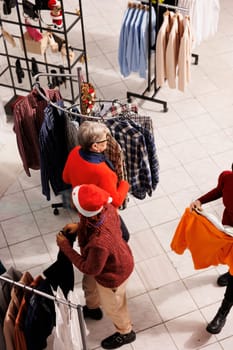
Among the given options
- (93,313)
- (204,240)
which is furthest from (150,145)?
(93,313)

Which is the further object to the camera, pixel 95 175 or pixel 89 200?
pixel 95 175

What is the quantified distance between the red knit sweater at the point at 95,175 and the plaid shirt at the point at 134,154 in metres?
0.32

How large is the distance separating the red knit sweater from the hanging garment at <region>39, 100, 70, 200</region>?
1.48 feet

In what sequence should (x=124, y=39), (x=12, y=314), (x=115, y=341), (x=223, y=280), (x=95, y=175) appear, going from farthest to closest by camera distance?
(x=124, y=39)
(x=223, y=280)
(x=115, y=341)
(x=95, y=175)
(x=12, y=314)

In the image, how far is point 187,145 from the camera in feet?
17.6

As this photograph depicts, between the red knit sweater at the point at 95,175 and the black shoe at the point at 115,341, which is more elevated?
the red knit sweater at the point at 95,175

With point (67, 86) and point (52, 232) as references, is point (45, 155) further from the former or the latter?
point (67, 86)

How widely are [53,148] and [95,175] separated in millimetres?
721

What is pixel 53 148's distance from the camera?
407cm

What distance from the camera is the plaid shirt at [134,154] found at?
3.77m

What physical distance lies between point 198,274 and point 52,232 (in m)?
1.32

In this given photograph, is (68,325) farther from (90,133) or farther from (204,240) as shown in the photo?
(90,133)

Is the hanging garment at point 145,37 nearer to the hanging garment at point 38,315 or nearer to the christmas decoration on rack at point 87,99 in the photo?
the christmas decoration on rack at point 87,99

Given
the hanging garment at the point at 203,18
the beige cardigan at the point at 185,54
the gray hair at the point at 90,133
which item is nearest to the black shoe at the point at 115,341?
the gray hair at the point at 90,133
